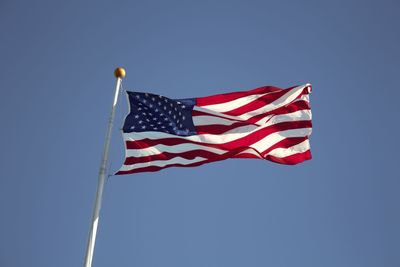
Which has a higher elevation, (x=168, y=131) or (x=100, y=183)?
(x=168, y=131)

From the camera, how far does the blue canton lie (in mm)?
13664

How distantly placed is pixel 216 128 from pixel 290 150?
2460mm

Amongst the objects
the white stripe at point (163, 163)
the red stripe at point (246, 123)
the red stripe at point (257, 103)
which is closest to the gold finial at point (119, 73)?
the white stripe at point (163, 163)

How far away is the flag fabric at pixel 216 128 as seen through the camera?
44.7 ft

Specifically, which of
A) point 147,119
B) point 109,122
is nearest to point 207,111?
point 147,119

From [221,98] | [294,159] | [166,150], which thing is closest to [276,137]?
[294,159]

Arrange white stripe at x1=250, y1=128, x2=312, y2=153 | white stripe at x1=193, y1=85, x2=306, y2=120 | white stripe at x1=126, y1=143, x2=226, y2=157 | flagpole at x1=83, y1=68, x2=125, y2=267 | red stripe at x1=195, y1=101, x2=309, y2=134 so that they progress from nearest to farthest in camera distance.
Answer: flagpole at x1=83, y1=68, x2=125, y2=267, white stripe at x1=126, y1=143, x2=226, y2=157, red stripe at x1=195, y1=101, x2=309, y2=134, white stripe at x1=250, y1=128, x2=312, y2=153, white stripe at x1=193, y1=85, x2=306, y2=120

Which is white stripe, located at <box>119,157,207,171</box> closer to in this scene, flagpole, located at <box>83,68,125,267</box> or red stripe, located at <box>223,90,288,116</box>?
flagpole, located at <box>83,68,125,267</box>

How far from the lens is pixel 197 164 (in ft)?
45.5

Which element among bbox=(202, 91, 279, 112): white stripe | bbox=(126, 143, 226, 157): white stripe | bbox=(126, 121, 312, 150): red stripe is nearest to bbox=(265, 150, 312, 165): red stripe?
bbox=(126, 121, 312, 150): red stripe

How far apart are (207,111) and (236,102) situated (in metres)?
1.03

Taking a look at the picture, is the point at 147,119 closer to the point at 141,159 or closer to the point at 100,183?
the point at 141,159

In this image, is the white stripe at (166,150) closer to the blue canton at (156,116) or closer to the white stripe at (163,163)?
the white stripe at (163,163)

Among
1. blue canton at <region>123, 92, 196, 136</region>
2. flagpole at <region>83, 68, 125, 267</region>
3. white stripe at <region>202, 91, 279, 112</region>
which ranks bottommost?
flagpole at <region>83, 68, 125, 267</region>
